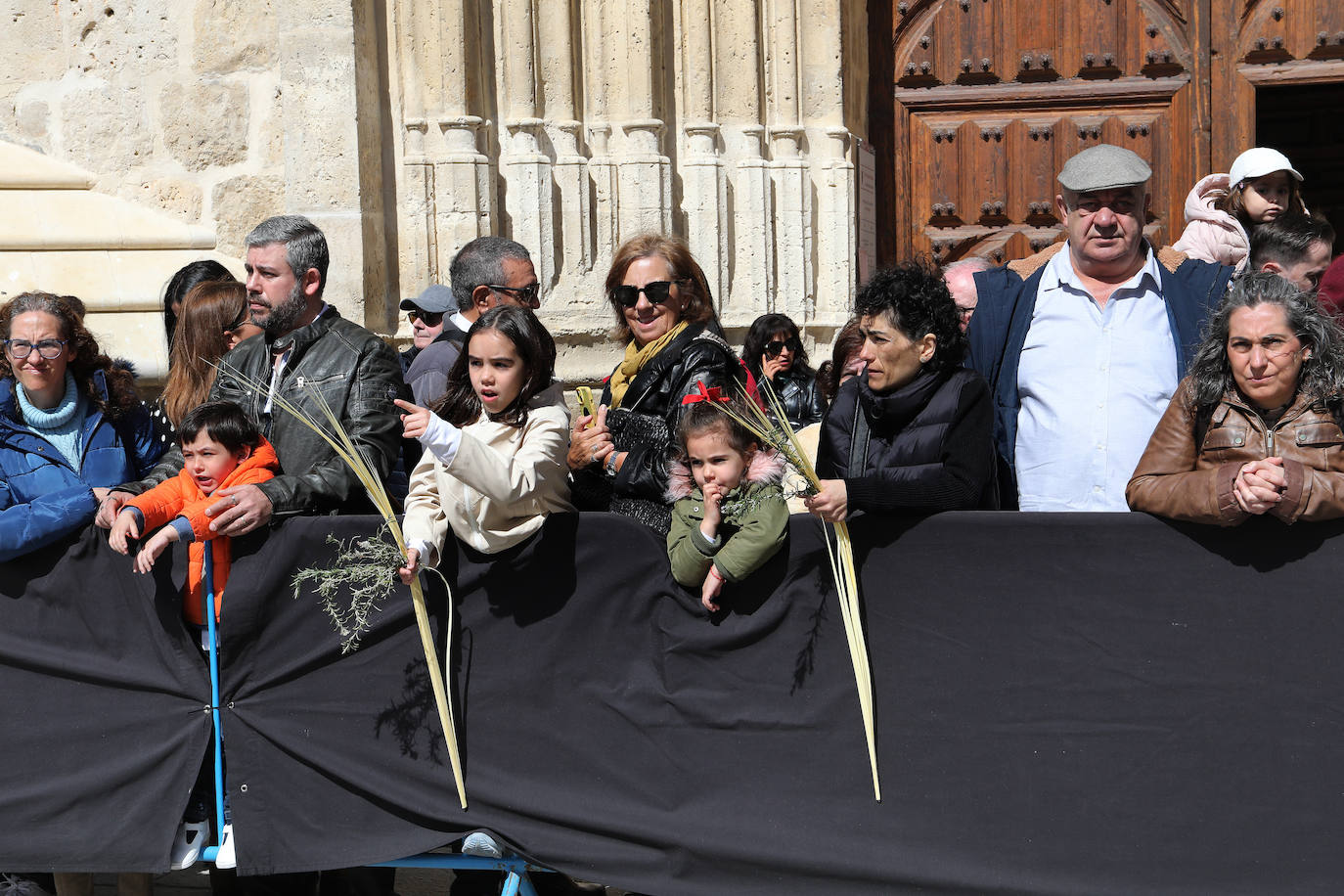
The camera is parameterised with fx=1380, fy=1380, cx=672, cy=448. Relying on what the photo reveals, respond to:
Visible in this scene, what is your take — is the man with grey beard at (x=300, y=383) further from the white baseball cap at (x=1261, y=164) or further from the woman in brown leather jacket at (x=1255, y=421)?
the white baseball cap at (x=1261, y=164)

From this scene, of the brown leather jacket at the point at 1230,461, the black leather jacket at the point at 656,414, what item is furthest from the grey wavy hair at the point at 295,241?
the brown leather jacket at the point at 1230,461

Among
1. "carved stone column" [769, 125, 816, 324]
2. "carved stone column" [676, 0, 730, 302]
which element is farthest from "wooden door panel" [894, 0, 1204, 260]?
"carved stone column" [676, 0, 730, 302]

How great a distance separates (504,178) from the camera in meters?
6.43

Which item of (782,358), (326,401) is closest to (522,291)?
(326,401)

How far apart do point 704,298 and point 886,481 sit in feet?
3.26

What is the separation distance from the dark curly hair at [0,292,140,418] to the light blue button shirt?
2684 millimetres

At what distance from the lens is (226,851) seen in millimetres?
3705

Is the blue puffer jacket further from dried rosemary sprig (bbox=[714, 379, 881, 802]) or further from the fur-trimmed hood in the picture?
dried rosemary sprig (bbox=[714, 379, 881, 802])

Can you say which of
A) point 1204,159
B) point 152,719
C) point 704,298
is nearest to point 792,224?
point 1204,159

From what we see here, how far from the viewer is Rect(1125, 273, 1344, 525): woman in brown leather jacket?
3.02 metres

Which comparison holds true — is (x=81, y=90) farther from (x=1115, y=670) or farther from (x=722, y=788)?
(x=1115, y=670)

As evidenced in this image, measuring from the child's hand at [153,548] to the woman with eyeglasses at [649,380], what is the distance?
41.7 inches

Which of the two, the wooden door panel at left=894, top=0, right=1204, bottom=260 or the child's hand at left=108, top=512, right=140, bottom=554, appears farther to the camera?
the wooden door panel at left=894, top=0, right=1204, bottom=260

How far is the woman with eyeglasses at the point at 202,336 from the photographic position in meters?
4.45
